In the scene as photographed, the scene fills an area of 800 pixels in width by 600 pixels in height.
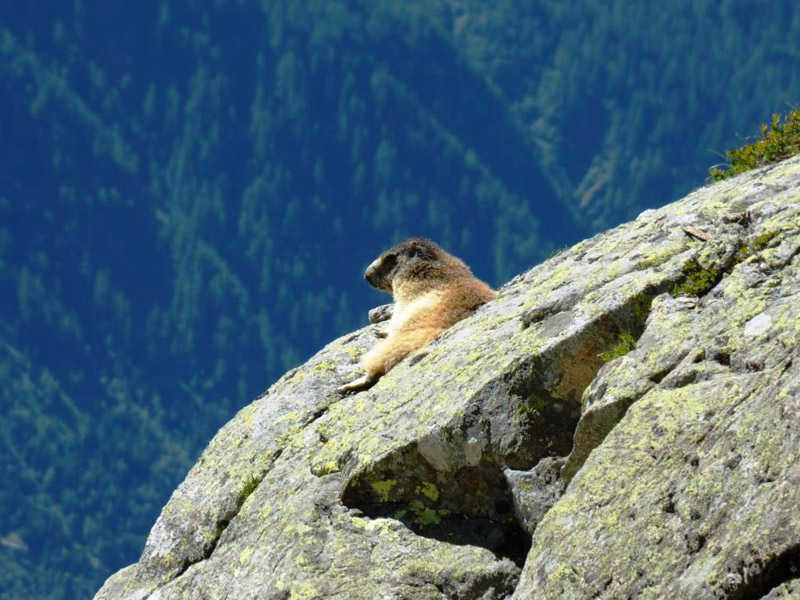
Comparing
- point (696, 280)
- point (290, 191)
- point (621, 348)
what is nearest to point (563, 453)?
point (621, 348)

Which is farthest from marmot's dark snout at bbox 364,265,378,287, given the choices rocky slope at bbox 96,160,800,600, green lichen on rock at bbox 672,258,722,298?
green lichen on rock at bbox 672,258,722,298

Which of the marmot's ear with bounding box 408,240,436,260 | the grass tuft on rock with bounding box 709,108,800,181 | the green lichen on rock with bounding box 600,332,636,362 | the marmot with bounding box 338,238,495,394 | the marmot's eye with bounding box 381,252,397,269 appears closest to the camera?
the green lichen on rock with bounding box 600,332,636,362

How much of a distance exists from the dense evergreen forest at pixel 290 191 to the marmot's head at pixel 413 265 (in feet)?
514

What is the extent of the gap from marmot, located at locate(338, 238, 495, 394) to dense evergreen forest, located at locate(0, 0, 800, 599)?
15676cm

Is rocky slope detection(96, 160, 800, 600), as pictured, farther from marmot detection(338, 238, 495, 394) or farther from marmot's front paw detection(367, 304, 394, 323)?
marmot's front paw detection(367, 304, 394, 323)

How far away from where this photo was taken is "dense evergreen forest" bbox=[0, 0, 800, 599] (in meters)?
173

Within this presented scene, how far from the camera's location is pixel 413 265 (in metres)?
15.6

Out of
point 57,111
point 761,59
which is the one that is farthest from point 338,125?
point 761,59

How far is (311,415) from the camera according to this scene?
12359 millimetres

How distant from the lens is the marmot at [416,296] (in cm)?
1262

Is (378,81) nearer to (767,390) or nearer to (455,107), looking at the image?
(455,107)

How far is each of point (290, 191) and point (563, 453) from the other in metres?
188

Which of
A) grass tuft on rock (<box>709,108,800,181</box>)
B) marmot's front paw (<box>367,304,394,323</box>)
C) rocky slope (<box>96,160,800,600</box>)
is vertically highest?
marmot's front paw (<box>367,304,394,323</box>)

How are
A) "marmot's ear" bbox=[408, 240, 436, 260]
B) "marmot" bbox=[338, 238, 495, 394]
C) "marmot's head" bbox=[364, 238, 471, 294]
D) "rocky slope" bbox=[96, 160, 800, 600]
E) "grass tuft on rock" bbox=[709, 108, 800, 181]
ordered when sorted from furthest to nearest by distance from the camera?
"marmot's ear" bbox=[408, 240, 436, 260] < "marmot's head" bbox=[364, 238, 471, 294] < "grass tuft on rock" bbox=[709, 108, 800, 181] < "marmot" bbox=[338, 238, 495, 394] < "rocky slope" bbox=[96, 160, 800, 600]
